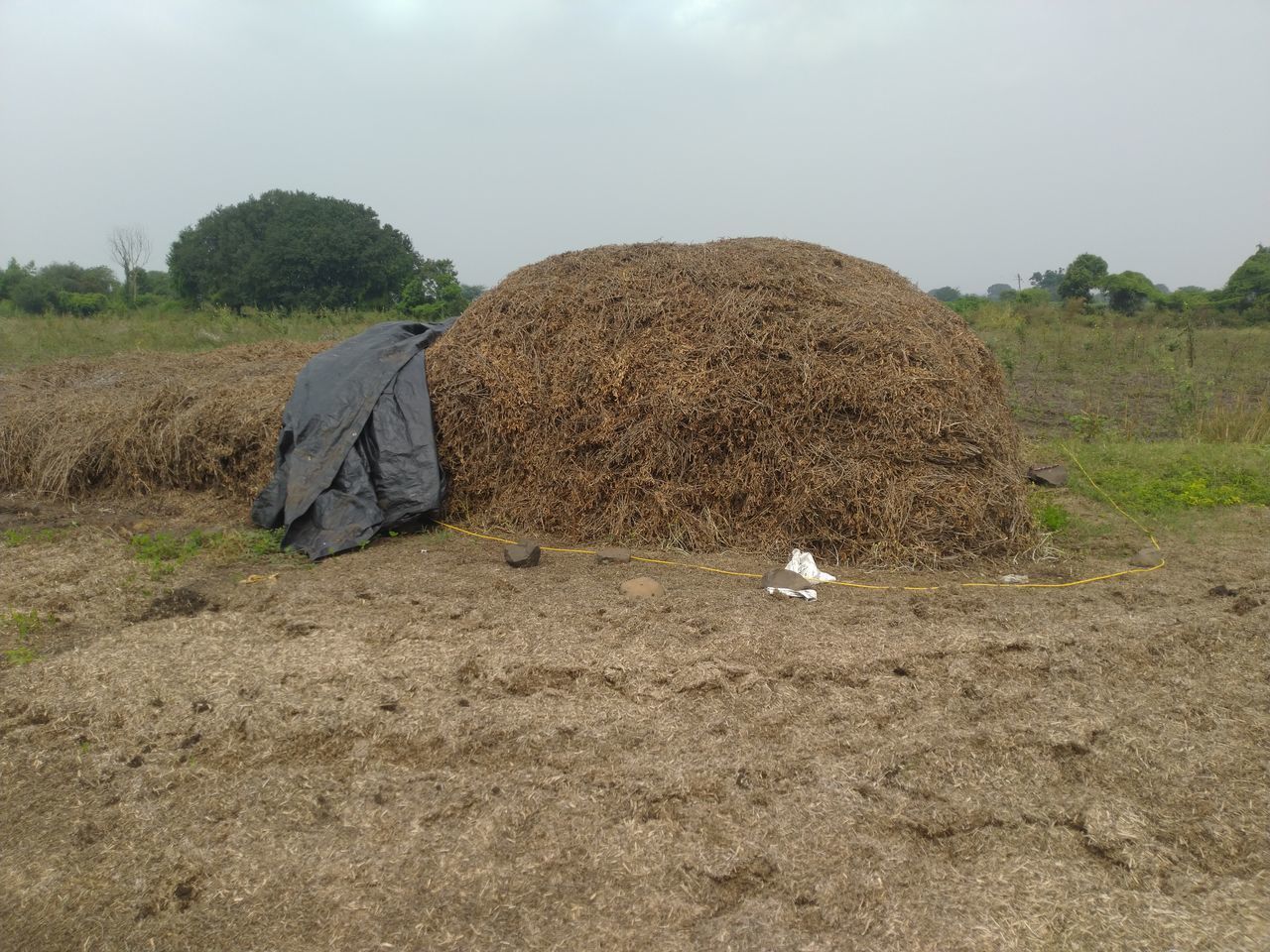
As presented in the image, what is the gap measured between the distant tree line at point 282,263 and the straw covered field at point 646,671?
49.2ft

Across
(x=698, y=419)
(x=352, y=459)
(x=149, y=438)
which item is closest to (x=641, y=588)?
(x=698, y=419)

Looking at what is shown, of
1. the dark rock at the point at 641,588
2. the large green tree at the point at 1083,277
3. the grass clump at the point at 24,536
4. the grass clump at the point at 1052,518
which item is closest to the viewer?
the dark rock at the point at 641,588

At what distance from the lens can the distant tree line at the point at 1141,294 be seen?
17234 millimetres

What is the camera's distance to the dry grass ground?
2037 mm

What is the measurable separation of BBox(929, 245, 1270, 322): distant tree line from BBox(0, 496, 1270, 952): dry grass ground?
15.2 m

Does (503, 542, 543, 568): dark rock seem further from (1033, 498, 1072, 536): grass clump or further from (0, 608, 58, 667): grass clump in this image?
(1033, 498, 1072, 536): grass clump

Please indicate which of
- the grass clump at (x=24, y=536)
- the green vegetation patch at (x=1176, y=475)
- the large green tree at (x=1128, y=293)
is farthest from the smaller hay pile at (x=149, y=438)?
→ the large green tree at (x=1128, y=293)

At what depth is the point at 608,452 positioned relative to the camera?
508 centimetres

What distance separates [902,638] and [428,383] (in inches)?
144

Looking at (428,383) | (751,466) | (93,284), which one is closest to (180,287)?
(93,284)

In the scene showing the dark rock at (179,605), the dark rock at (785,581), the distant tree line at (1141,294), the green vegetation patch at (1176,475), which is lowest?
the dark rock at (179,605)

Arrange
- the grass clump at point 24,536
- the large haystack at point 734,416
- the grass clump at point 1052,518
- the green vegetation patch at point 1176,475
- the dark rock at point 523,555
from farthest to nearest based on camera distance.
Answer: the green vegetation patch at point 1176,475 → the grass clump at point 1052,518 → the grass clump at point 24,536 → the large haystack at point 734,416 → the dark rock at point 523,555

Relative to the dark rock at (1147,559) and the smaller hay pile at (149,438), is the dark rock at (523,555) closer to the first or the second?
the smaller hay pile at (149,438)

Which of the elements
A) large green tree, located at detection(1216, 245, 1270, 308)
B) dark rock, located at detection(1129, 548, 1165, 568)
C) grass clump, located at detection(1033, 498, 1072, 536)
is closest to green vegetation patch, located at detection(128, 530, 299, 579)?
grass clump, located at detection(1033, 498, 1072, 536)
